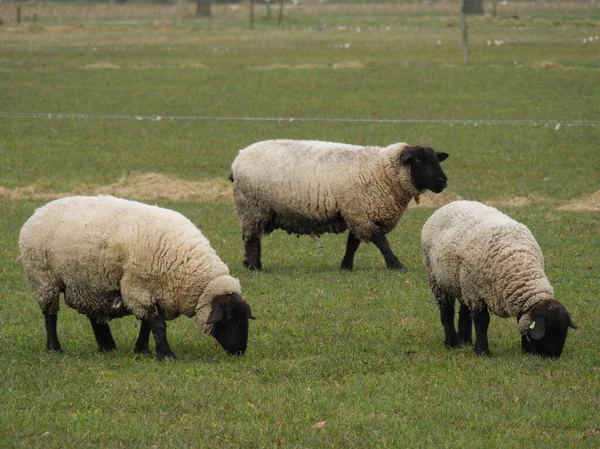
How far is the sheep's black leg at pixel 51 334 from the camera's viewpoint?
10.4 m

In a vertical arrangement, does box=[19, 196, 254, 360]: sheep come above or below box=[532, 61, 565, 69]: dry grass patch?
above

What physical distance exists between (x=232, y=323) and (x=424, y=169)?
5.50m

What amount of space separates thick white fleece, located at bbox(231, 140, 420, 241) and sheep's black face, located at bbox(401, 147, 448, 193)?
120 mm

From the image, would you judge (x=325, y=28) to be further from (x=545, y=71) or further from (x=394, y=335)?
(x=394, y=335)

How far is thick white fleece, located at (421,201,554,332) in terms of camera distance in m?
9.75

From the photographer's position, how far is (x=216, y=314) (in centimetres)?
973

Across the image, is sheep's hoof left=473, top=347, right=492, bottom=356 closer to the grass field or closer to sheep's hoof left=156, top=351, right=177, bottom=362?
the grass field

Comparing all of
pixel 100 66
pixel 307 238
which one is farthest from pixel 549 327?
pixel 100 66

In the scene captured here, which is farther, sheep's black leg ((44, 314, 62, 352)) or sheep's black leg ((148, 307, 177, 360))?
sheep's black leg ((44, 314, 62, 352))

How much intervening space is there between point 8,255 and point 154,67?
28920 millimetres

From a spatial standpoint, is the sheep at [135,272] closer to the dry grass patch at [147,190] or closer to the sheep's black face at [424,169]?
the sheep's black face at [424,169]

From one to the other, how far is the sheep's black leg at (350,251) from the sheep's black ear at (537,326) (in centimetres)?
544

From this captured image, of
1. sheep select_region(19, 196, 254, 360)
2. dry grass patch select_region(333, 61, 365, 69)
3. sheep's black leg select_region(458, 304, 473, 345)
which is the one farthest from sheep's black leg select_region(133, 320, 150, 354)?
dry grass patch select_region(333, 61, 365, 69)

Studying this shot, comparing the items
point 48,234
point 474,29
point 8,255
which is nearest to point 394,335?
point 48,234
